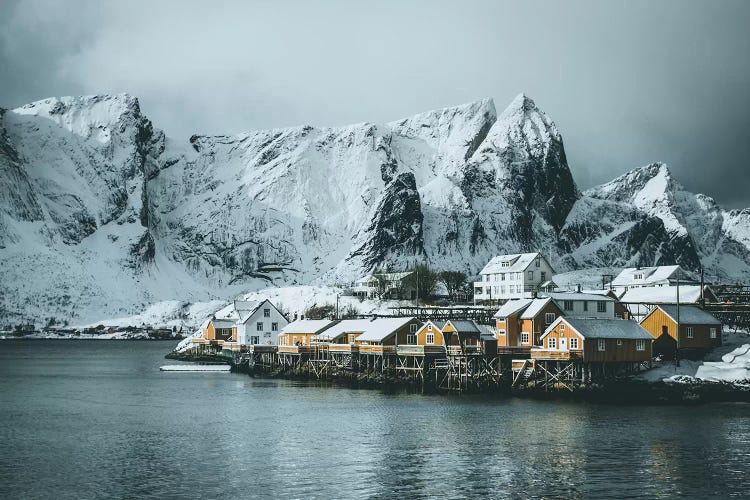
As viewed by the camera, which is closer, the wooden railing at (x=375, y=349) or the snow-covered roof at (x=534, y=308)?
Answer: the snow-covered roof at (x=534, y=308)

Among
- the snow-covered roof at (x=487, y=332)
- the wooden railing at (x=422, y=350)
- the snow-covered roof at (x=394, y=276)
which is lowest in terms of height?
the wooden railing at (x=422, y=350)

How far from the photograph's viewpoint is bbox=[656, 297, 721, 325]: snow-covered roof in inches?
3155

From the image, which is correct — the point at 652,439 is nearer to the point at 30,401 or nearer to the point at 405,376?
the point at 405,376

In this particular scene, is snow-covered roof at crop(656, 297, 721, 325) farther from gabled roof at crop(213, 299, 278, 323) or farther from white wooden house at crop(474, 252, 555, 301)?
gabled roof at crop(213, 299, 278, 323)

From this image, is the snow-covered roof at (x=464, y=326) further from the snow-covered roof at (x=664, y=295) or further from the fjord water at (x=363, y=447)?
the snow-covered roof at (x=664, y=295)

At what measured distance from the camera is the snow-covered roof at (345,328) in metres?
99.6

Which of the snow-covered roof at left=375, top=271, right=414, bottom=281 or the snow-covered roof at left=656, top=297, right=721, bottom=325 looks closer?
the snow-covered roof at left=656, top=297, right=721, bottom=325

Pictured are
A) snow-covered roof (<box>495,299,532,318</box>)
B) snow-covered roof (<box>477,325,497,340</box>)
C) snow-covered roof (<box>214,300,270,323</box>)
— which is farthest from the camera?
snow-covered roof (<box>214,300,270,323</box>)

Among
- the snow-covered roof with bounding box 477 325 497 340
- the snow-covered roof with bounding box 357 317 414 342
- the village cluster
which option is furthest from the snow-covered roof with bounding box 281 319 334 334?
the snow-covered roof with bounding box 477 325 497 340

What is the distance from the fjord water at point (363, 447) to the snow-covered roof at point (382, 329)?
13.1m

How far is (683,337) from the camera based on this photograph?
79938 mm

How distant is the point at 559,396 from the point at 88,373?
213 feet

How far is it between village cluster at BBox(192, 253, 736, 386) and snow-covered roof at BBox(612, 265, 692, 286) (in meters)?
12.5

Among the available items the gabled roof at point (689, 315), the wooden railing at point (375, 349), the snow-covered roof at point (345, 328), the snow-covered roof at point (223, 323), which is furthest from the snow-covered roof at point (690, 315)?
the snow-covered roof at point (223, 323)
